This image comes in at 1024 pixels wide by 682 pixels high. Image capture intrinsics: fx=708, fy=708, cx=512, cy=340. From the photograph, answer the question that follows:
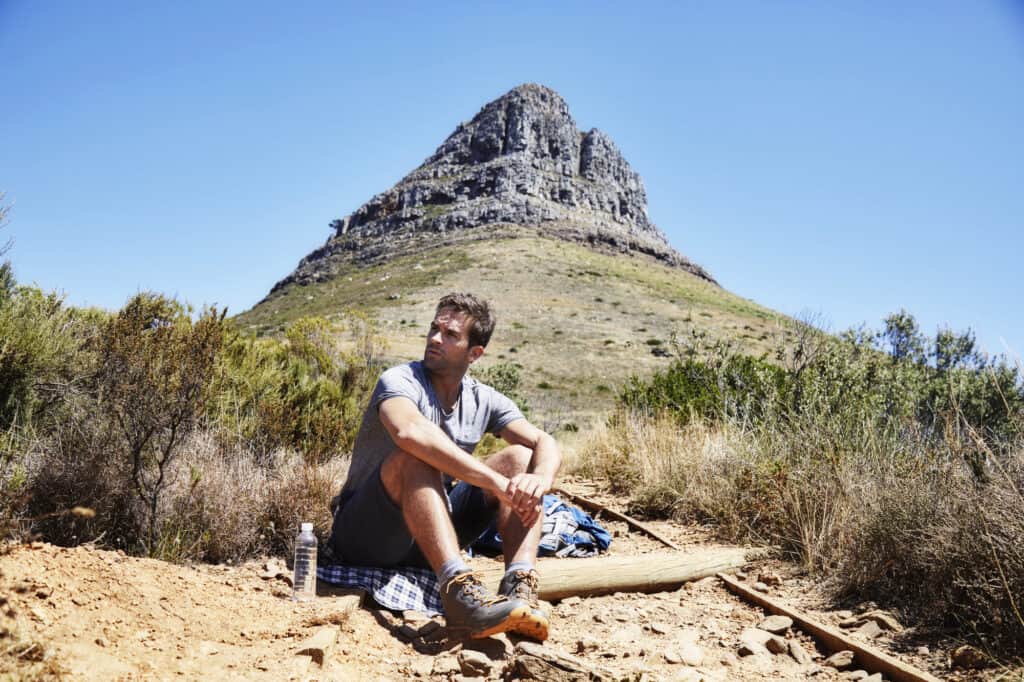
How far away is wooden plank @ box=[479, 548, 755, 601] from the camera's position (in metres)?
3.83

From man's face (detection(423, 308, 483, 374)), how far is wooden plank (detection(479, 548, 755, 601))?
1095 mm

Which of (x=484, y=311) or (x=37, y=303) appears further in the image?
(x=37, y=303)

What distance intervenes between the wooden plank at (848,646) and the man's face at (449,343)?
206 cm

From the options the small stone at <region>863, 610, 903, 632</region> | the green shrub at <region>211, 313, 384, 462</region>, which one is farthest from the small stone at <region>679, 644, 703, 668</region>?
the green shrub at <region>211, 313, 384, 462</region>

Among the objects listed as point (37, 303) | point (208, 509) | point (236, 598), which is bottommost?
point (236, 598)

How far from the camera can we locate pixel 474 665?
2.62m

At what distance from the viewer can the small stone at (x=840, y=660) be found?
311cm

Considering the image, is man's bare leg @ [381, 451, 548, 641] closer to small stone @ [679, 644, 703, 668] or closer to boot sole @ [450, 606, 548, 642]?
boot sole @ [450, 606, 548, 642]

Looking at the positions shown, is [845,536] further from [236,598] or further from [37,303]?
[37,303]

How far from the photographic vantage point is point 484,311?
372 centimetres

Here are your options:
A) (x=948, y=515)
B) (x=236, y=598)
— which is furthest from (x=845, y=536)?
(x=236, y=598)

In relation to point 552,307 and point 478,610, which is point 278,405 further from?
point 552,307

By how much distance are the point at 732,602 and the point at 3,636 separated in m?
3.42

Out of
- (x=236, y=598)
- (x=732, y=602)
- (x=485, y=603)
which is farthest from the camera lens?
(x=732, y=602)
